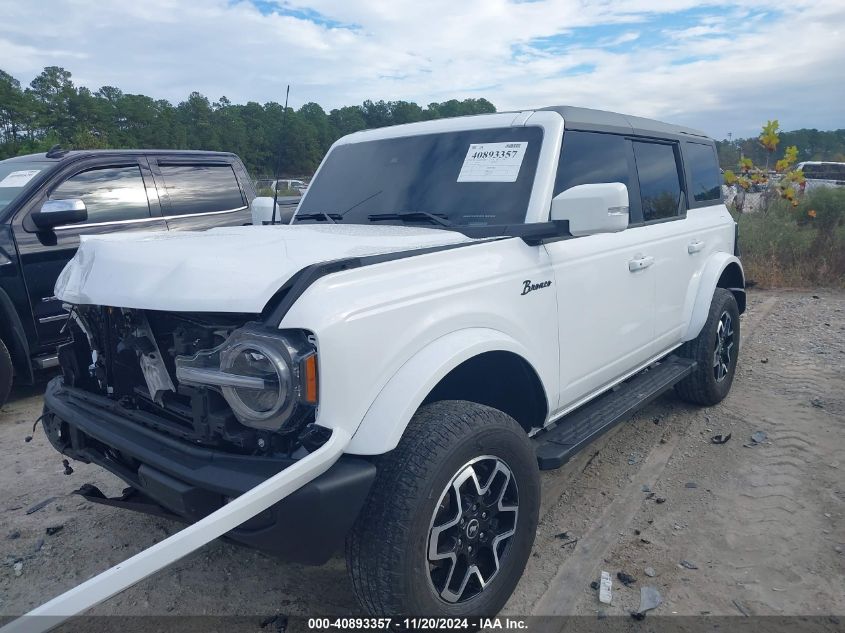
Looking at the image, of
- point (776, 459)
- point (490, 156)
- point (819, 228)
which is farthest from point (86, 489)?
point (819, 228)

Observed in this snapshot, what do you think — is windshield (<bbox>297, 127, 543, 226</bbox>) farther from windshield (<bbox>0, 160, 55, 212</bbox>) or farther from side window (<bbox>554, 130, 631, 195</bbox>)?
windshield (<bbox>0, 160, 55, 212</bbox>)

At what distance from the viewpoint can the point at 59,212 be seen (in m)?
4.12

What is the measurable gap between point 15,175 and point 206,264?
442cm

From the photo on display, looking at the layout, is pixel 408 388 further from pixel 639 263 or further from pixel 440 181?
pixel 639 263

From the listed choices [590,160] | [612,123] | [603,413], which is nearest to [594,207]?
[590,160]

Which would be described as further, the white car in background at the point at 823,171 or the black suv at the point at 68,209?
the white car in background at the point at 823,171

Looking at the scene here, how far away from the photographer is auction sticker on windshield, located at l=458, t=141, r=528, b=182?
3133mm

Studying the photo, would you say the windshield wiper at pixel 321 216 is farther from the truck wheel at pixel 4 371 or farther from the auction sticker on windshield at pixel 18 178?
the auction sticker on windshield at pixel 18 178

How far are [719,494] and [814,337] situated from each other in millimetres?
4068

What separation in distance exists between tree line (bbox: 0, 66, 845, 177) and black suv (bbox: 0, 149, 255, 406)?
0.45 metres

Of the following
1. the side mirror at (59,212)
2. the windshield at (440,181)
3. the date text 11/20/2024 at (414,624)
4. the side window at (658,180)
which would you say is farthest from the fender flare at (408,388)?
the side mirror at (59,212)

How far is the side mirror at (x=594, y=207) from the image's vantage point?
266 cm

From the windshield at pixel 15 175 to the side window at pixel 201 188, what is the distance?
1038 millimetres

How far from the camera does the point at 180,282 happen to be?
2.10 m
